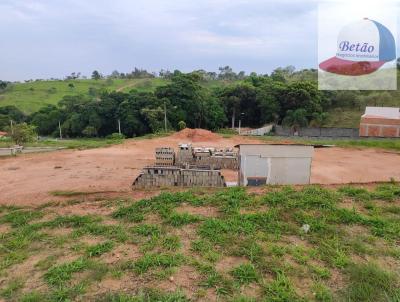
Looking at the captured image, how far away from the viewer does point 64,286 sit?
3773mm

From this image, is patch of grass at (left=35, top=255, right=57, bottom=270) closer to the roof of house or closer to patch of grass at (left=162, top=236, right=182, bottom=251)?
patch of grass at (left=162, top=236, right=182, bottom=251)

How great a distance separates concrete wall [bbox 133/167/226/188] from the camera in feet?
28.1

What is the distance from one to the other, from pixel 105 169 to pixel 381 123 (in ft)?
68.8

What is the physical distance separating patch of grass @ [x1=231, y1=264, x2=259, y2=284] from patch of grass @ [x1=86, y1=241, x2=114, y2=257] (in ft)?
5.46

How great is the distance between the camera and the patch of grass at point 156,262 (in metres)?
4.09

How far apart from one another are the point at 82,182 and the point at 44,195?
308cm

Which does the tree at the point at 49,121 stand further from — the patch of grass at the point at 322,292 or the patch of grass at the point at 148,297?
the patch of grass at the point at 322,292

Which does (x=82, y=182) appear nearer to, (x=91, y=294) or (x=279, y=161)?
(x=279, y=161)

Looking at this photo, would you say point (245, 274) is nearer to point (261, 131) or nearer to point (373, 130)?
point (373, 130)

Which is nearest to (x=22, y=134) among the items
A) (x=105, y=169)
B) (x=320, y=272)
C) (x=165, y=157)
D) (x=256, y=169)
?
(x=105, y=169)

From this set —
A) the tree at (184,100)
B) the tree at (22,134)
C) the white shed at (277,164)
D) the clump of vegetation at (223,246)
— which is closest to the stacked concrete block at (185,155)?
the white shed at (277,164)

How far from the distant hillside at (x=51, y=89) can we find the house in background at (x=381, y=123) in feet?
120

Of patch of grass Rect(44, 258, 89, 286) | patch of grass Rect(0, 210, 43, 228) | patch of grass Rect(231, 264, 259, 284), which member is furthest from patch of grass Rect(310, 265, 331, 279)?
patch of grass Rect(0, 210, 43, 228)

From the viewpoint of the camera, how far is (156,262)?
13.7 feet
